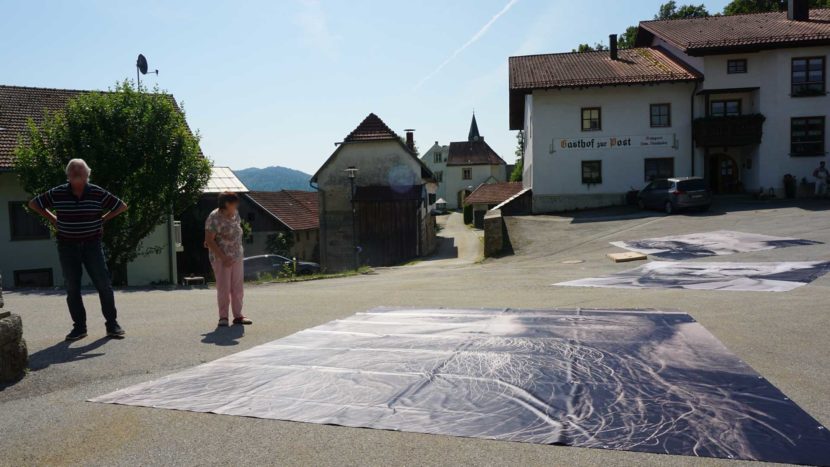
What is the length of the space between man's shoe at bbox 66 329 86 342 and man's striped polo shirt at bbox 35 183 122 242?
1001mm

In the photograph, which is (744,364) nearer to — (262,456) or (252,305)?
(262,456)

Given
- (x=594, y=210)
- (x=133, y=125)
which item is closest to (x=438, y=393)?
(x=133, y=125)

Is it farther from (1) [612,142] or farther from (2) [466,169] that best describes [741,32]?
(2) [466,169]

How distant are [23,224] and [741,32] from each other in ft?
112

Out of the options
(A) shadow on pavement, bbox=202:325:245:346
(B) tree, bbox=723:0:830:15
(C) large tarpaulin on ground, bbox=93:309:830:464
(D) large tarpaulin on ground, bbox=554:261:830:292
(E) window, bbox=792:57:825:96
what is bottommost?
(D) large tarpaulin on ground, bbox=554:261:830:292

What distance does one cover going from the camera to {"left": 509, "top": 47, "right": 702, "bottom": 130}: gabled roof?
31.4 meters

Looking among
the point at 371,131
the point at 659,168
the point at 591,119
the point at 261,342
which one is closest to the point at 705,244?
the point at 261,342

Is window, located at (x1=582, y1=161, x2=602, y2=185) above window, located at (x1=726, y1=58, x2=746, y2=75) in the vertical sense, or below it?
below

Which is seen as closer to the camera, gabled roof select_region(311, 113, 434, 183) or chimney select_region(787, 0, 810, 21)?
chimney select_region(787, 0, 810, 21)

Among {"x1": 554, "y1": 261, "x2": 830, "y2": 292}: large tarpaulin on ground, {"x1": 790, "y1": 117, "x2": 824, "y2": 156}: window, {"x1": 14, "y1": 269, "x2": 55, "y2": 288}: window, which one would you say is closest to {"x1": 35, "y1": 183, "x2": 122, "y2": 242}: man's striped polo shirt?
{"x1": 554, "y1": 261, "x2": 830, "y2": 292}: large tarpaulin on ground

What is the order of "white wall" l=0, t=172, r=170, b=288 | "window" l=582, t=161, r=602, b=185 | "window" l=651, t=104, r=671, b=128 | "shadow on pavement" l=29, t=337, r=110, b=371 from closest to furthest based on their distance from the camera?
"shadow on pavement" l=29, t=337, r=110, b=371, "white wall" l=0, t=172, r=170, b=288, "window" l=651, t=104, r=671, b=128, "window" l=582, t=161, r=602, b=185

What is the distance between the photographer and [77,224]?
6.47 metres

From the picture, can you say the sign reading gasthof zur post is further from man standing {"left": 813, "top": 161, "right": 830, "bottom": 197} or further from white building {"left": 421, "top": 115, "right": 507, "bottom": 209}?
white building {"left": 421, "top": 115, "right": 507, "bottom": 209}

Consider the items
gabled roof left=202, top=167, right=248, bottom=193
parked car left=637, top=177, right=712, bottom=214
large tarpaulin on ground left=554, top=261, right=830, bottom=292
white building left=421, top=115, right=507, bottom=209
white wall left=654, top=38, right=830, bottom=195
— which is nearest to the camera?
large tarpaulin on ground left=554, top=261, right=830, bottom=292
